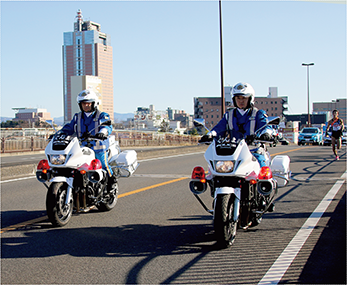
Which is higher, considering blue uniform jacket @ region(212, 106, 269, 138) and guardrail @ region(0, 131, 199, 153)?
blue uniform jacket @ region(212, 106, 269, 138)

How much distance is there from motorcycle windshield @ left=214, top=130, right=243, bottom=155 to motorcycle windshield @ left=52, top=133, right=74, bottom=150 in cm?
234

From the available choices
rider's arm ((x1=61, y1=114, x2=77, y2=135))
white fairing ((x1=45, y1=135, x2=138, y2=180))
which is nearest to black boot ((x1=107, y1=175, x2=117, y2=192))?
white fairing ((x1=45, y1=135, x2=138, y2=180))

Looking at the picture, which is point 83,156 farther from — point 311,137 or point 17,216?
point 311,137

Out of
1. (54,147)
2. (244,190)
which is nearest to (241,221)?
(244,190)

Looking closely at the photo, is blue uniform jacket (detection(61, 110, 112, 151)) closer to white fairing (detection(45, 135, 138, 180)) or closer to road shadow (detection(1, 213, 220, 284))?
white fairing (detection(45, 135, 138, 180))

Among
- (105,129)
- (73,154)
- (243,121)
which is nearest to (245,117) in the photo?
(243,121)

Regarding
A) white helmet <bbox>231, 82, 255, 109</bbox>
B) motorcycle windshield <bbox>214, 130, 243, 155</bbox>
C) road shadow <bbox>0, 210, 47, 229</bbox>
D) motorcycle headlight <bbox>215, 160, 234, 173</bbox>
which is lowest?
road shadow <bbox>0, 210, 47, 229</bbox>

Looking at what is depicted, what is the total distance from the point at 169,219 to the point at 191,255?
1924 mm

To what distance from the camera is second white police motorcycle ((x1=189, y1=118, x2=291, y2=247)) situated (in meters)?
5.03

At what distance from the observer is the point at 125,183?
1115cm

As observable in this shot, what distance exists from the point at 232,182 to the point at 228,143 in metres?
0.50

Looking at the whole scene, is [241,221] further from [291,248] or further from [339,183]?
[339,183]

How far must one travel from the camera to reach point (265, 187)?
17.7 feet

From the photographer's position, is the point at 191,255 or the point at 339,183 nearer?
the point at 191,255
